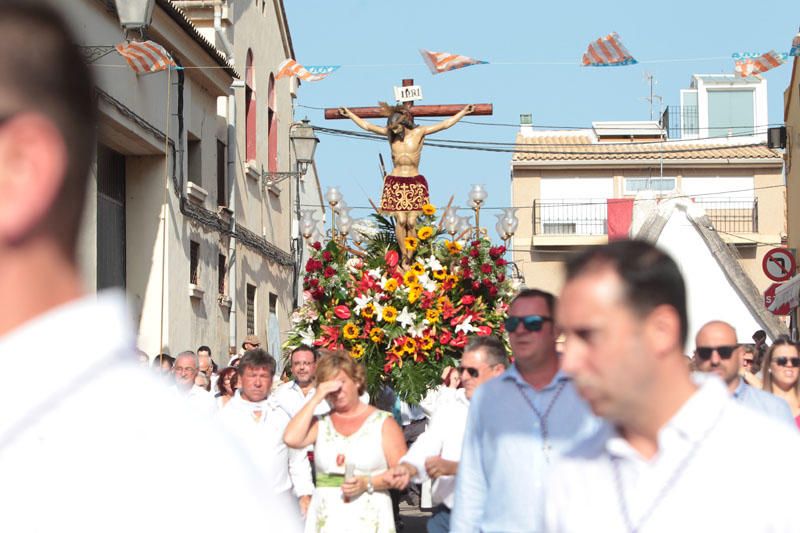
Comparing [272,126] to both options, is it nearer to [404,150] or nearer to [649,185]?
[404,150]

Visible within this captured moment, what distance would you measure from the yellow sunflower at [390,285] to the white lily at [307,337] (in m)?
0.90

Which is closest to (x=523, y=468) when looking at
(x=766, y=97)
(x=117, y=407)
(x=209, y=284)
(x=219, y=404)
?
(x=117, y=407)

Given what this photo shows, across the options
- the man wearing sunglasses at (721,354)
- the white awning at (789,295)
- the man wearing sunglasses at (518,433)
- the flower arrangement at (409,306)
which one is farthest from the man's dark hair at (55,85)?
the white awning at (789,295)

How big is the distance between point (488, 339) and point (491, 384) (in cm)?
231

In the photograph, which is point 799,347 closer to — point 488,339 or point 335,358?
point 488,339

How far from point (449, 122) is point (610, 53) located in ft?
12.4

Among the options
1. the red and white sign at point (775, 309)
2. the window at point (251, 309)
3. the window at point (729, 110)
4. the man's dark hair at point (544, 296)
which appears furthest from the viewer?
the window at point (729, 110)

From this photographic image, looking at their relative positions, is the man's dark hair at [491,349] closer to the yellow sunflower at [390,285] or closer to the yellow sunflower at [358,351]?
the yellow sunflower at [390,285]

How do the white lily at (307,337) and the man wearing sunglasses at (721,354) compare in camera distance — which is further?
the white lily at (307,337)

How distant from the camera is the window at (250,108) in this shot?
1052 inches

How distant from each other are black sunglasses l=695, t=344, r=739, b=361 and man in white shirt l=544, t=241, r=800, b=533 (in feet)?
14.2

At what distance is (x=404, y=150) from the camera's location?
46.6ft

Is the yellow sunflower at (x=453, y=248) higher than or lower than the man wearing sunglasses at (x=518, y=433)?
higher

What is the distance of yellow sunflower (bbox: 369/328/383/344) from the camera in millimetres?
12352
